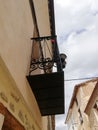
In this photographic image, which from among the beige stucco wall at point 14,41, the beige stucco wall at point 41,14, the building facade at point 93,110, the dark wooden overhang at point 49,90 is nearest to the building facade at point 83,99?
the building facade at point 93,110

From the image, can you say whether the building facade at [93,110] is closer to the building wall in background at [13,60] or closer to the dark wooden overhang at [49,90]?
the dark wooden overhang at [49,90]

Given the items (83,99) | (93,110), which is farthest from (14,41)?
(83,99)

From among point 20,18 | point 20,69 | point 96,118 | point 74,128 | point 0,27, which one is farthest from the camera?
point 74,128

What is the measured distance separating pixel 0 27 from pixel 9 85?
0.65 meters

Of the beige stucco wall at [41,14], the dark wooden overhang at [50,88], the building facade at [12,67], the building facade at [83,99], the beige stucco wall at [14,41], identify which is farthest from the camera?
the building facade at [83,99]

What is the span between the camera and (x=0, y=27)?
3.04 meters

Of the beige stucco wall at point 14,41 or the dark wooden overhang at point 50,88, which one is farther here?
the dark wooden overhang at point 50,88

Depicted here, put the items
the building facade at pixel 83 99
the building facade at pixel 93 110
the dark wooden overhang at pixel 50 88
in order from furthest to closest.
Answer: the building facade at pixel 83 99
the building facade at pixel 93 110
the dark wooden overhang at pixel 50 88

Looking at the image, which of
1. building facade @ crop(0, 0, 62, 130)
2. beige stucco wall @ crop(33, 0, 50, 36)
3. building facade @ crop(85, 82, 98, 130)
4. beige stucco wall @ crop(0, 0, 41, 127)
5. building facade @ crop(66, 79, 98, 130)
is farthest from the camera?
building facade @ crop(66, 79, 98, 130)

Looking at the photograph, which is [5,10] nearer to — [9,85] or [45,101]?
[9,85]

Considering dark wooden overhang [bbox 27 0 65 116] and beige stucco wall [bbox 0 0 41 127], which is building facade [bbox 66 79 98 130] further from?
beige stucco wall [bbox 0 0 41 127]

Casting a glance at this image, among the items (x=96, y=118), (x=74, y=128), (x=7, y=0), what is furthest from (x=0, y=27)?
(x=74, y=128)

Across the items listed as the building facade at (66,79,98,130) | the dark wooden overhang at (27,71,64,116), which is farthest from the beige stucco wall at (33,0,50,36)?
the building facade at (66,79,98,130)

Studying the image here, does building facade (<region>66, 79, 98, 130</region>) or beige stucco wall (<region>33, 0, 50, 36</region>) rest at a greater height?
beige stucco wall (<region>33, 0, 50, 36</region>)
